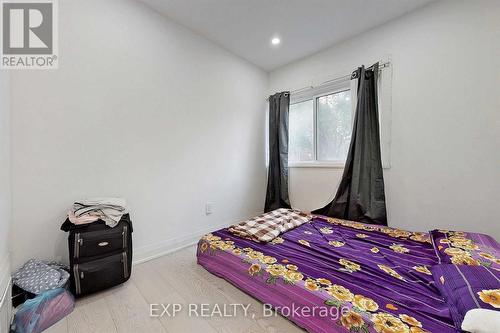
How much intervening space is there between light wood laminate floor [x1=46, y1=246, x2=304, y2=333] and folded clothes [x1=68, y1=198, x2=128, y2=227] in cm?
52

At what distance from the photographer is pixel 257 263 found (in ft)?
4.77

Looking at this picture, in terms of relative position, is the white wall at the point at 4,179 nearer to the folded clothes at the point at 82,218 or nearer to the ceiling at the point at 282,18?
the folded clothes at the point at 82,218

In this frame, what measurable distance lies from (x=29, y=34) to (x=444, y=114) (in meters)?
3.60

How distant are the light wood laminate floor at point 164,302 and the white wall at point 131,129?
466 mm

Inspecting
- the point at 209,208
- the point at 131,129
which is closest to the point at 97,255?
the point at 131,129

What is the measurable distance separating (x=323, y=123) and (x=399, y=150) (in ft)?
3.43

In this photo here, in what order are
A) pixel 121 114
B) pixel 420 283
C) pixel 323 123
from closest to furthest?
pixel 420 283
pixel 121 114
pixel 323 123

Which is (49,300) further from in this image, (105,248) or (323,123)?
(323,123)

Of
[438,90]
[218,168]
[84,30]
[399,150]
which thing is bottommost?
[218,168]

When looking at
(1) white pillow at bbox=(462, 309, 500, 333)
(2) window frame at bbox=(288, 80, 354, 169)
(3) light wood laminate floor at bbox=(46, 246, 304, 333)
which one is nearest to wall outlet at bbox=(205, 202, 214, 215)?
(3) light wood laminate floor at bbox=(46, 246, 304, 333)

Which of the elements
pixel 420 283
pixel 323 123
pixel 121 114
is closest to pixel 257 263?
pixel 420 283

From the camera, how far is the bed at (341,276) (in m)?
0.98

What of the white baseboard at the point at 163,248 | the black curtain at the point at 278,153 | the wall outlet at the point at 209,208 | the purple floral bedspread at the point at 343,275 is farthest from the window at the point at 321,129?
the white baseboard at the point at 163,248

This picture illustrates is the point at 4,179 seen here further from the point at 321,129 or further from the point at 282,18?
the point at 321,129
